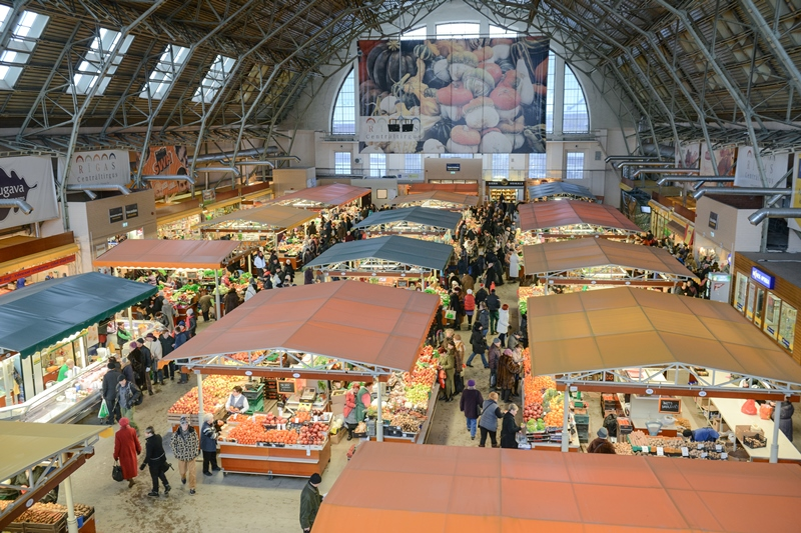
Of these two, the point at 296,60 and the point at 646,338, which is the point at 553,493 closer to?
the point at 646,338

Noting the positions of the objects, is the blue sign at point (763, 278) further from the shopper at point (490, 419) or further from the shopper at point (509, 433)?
the shopper at point (509, 433)

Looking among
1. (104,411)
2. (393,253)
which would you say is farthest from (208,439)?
(393,253)

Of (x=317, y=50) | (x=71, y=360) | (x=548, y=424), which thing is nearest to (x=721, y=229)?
(x=548, y=424)

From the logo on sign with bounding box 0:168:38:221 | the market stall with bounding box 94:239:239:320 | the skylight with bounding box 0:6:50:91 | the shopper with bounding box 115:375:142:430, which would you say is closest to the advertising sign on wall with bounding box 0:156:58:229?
the logo on sign with bounding box 0:168:38:221

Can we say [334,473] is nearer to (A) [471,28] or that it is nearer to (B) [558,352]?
(B) [558,352]

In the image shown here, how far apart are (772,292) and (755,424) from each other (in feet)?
16.4

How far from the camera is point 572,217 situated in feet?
65.6

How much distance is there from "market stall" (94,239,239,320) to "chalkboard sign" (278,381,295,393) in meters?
5.18

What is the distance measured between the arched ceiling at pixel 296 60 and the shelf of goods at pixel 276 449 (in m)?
9.01

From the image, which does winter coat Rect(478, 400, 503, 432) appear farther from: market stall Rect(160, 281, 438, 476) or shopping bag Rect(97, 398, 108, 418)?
shopping bag Rect(97, 398, 108, 418)

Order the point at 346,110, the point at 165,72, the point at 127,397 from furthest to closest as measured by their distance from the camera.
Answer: the point at 346,110, the point at 165,72, the point at 127,397

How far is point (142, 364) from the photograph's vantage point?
12.5 meters

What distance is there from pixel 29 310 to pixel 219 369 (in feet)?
12.6

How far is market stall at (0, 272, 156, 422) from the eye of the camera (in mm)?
10383
